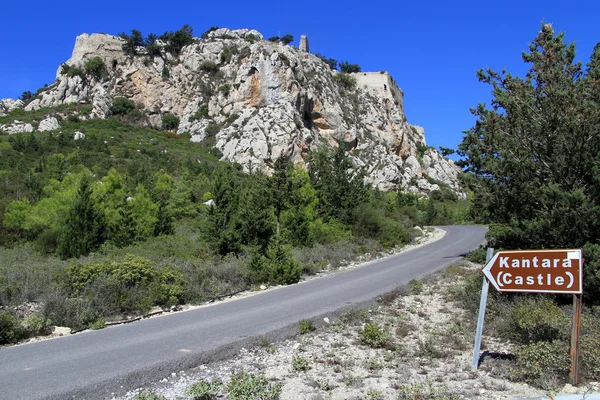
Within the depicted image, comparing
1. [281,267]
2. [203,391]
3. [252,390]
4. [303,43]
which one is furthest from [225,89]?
[252,390]

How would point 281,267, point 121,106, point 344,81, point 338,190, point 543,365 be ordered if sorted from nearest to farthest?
point 543,365 → point 281,267 → point 338,190 → point 121,106 → point 344,81

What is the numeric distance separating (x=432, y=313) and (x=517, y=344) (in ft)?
9.16

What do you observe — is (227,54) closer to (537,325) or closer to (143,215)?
(143,215)

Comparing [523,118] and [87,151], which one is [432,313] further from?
[87,151]

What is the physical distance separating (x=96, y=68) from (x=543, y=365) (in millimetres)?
79006

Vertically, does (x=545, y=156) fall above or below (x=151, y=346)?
above

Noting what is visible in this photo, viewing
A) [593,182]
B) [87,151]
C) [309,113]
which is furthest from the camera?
[309,113]

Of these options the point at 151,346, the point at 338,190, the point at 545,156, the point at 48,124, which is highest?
the point at 48,124

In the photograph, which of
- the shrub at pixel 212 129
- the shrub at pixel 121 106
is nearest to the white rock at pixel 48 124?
the shrub at pixel 121 106

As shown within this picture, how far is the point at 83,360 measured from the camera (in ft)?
21.3

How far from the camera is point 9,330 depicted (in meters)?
7.98

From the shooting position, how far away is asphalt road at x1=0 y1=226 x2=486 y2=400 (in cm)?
552

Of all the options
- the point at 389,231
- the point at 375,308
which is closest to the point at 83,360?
the point at 375,308

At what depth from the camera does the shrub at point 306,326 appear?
8422mm
